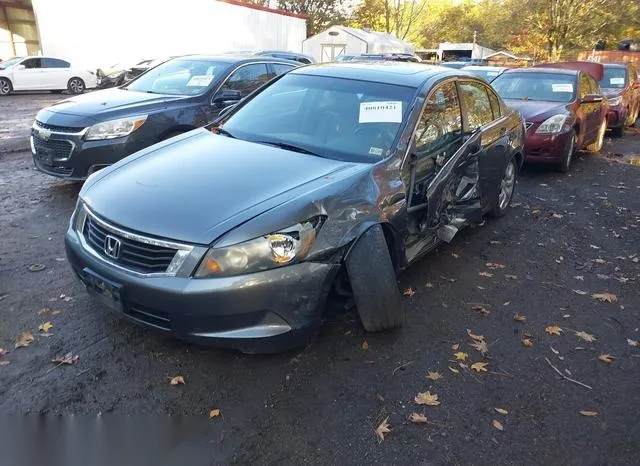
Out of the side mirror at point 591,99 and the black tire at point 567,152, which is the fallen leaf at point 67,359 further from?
the side mirror at point 591,99

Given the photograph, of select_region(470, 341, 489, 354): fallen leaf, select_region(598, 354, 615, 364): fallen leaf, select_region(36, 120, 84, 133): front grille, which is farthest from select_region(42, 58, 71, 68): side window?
select_region(598, 354, 615, 364): fallen leaf

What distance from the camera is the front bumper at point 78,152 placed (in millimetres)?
5668

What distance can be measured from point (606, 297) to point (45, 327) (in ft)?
14.0

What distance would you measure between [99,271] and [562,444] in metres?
2.66

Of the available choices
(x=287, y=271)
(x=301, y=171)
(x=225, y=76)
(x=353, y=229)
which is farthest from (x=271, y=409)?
(x=225, y=76)

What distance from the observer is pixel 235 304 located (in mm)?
2691

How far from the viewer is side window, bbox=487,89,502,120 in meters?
5.51

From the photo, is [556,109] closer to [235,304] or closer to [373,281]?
[373,281]

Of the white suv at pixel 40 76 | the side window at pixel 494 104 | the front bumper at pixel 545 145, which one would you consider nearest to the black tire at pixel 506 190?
the side window at pixel 494 104

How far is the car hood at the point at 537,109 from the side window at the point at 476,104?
9.73 feet

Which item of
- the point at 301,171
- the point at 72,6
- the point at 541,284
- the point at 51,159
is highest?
the point at 72,6

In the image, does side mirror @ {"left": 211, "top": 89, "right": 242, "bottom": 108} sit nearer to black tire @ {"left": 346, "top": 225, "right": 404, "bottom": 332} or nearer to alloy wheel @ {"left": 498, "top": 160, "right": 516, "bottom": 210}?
alloy wheel @ {"left": 498, "top": 160, "right": 516, "bottom": 210}

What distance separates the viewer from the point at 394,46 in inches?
1258

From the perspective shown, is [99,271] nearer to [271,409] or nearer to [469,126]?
[271,409]
